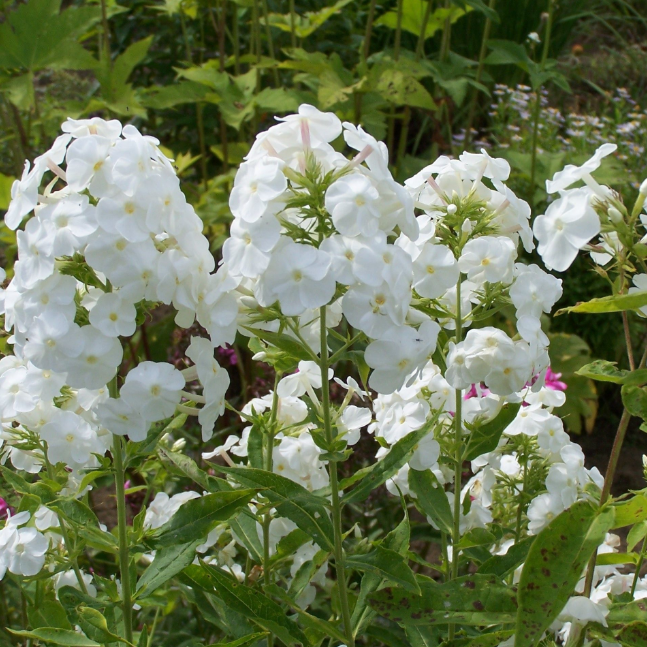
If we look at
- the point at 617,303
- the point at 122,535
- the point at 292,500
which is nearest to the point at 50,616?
the point at 122,535

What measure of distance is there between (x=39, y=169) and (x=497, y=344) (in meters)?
0.73

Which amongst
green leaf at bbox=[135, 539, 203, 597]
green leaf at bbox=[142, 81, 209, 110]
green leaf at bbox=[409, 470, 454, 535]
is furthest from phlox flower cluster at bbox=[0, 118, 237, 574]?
green leaf at bbox=[142, 81, 209, 110]

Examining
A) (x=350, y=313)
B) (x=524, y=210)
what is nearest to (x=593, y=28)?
(x=524, y=210)

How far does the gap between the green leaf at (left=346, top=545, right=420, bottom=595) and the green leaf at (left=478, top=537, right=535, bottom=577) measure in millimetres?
222

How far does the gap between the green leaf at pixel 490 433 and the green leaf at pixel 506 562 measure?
176 mm

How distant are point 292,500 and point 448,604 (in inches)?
12.0

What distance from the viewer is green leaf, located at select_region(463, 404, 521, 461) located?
1.35m

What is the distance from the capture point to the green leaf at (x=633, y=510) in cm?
115

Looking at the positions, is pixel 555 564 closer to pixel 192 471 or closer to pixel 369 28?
pixel 192 471

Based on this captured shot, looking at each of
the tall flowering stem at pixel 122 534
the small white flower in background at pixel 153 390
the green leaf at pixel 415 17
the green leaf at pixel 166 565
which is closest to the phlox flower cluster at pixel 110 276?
the small white flower in background at pixel 153 390

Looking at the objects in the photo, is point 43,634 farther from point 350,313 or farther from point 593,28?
point 593,28

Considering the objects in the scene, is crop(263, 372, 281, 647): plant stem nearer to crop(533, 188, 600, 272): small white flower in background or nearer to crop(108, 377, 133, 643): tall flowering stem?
crop(108, 377, 133, 643): tall flowering stem

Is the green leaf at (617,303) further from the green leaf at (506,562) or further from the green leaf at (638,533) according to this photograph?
the green leaf at (506,562)

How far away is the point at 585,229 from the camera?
1.16 m
